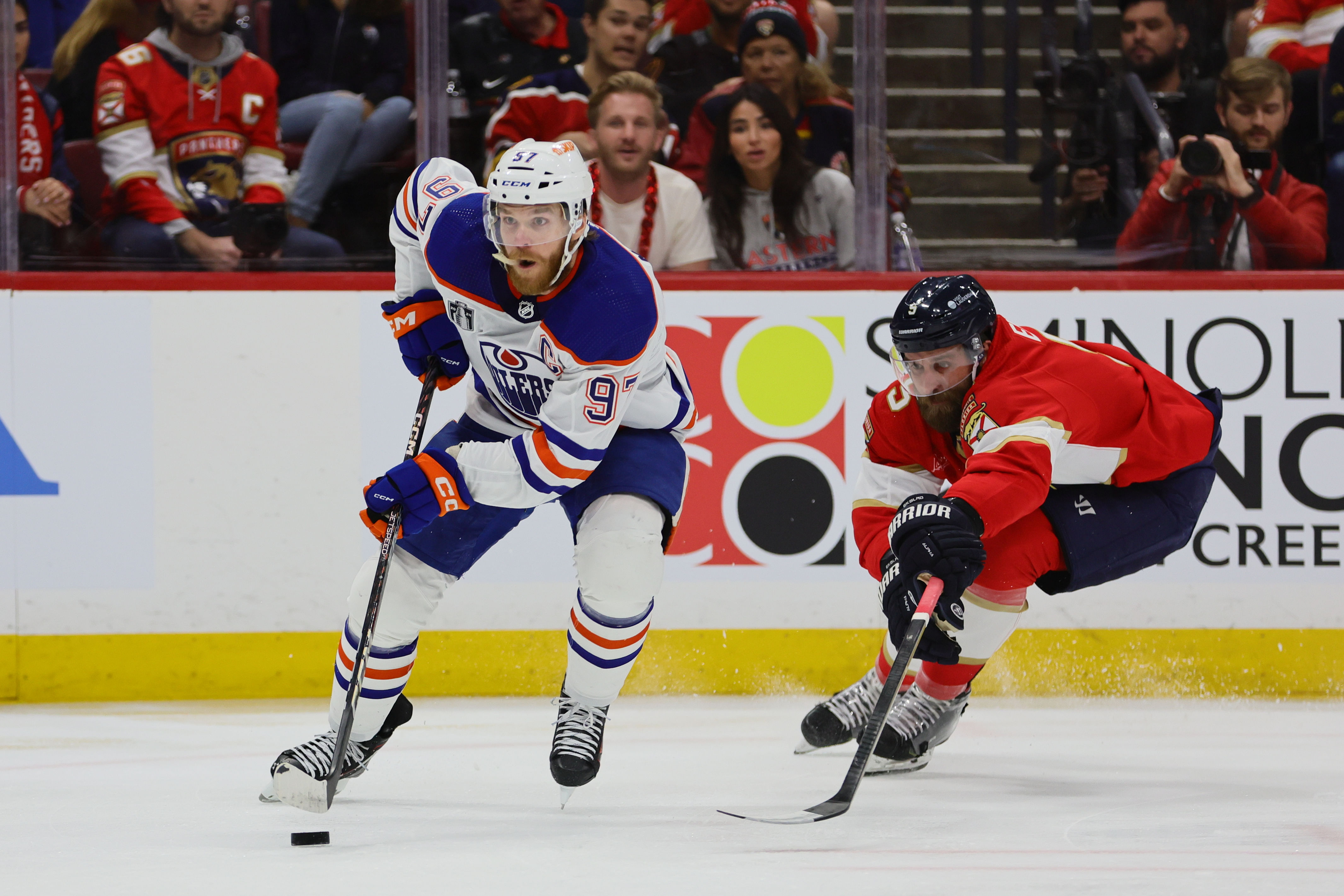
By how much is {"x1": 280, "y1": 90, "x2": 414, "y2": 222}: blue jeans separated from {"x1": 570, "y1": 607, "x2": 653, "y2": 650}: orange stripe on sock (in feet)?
5.66

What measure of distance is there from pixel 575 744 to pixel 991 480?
0.84m

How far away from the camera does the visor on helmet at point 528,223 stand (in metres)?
2.38

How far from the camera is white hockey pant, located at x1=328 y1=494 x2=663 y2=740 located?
2.56m

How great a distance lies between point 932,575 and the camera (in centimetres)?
242

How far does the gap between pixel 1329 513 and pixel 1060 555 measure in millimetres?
1349

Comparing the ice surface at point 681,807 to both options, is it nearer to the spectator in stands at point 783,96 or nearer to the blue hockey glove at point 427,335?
the blue hockey glove at point 427,335

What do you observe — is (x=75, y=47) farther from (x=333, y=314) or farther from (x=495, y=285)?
(x=495, y=285)

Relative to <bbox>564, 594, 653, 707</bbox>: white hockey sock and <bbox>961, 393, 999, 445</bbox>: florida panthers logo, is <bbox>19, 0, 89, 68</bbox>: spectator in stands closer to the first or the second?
<bbox>564, 594, 653, 707</bbox>: white hockey sock

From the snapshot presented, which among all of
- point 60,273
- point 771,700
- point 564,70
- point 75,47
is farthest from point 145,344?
point 771,700

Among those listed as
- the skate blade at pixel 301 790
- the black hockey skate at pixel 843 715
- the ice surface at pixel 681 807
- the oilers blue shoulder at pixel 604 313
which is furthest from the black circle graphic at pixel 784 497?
the skate blade at pixel 301 790

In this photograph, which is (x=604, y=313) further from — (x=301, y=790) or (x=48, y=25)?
(x=48, y=25)

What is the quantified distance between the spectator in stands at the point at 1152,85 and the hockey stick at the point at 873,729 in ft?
5.74

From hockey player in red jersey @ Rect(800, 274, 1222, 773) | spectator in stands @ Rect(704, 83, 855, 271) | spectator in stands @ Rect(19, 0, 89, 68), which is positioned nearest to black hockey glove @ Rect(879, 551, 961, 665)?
hockey player in red jersey @ Rect(800, 274, 1222, 773)

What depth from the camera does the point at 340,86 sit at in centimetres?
386
